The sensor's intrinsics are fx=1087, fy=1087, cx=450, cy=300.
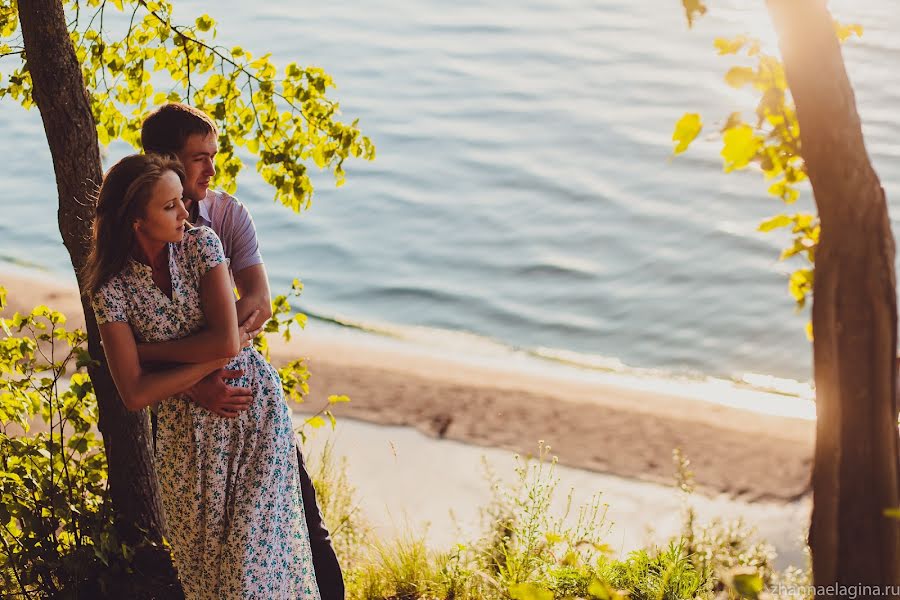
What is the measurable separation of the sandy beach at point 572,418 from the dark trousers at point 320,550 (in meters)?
3.93

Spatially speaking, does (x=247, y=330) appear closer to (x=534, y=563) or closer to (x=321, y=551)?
(x=321, y=551)

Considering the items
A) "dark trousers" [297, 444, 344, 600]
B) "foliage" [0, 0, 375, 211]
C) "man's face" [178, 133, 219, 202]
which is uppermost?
"foliage" [0, 0, 375, 211]

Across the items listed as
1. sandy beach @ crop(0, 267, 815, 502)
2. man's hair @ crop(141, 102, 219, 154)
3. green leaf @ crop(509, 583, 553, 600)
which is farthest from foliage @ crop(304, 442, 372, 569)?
green leaf @ crop(509, 583, 553, 600)

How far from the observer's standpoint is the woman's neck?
3123mm

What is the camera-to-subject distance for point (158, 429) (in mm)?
3342

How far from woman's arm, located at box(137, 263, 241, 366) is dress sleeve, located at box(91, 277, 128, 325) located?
0.13 m

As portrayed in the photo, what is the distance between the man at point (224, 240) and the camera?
320 centimetres

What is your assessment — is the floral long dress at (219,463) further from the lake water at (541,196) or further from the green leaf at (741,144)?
the lake water at (541,196)

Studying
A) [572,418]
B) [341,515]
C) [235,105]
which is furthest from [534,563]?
[572,418]

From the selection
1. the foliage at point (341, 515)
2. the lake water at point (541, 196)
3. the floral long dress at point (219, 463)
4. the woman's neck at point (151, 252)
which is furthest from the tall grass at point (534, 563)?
the lake water at point (541, 196)

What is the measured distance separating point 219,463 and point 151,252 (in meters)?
0.65

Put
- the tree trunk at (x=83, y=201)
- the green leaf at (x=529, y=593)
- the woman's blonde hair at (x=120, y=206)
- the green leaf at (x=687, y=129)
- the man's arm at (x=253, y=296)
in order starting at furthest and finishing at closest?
the tree trunk at (x=83, y=201) → the man's arm at (x=253, y=296) → the woman's blonde hair at (x=120, y=206) → the green leaf at (x=687, y=129) → the green leaf at (x=529, y=593)

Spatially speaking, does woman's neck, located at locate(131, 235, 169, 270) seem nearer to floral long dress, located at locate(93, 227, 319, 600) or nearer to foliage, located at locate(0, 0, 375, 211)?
floral long dress, located at locate(93, 227, 319, 600)

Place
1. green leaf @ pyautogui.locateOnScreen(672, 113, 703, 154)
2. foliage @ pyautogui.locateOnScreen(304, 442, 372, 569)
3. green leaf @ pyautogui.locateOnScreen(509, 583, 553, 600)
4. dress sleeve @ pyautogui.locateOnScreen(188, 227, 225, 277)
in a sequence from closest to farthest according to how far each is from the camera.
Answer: green leaf @ pyautogui.locateOnScreen(509, 583, 553, 600) → green leaf @ pyautogui.locateOnScreen(672, 113, 703, 154) → dress sleeve @ pyautogui.locateOnScreen(188, 227, 225, 277) → foliage @ pyautogui.locateOnScreen(304, 442, 372, 569)
